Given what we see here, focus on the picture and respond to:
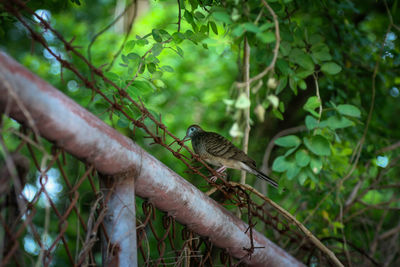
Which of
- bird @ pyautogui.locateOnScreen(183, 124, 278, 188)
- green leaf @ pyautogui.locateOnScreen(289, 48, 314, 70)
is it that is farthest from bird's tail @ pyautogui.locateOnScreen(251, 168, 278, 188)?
green leaf @ pyautogui.locateOnScreen(289, 48, 314, 70)

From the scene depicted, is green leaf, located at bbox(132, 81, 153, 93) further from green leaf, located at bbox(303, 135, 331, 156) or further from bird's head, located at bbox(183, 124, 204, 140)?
bird's head, located at bbox(183, 124, 204, 140)

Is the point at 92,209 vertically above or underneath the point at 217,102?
underneath

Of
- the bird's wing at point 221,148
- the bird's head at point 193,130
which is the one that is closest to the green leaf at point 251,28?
the bird's wing at point 221,148

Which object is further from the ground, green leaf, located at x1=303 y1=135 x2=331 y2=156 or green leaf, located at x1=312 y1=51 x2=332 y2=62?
green leaf, located at x1=312 y1=51 x2=332 y2=62

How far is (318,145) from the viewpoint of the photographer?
7.55 feet

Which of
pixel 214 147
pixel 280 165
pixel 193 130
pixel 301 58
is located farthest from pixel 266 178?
pixel 193 130

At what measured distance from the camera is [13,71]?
3.80ft

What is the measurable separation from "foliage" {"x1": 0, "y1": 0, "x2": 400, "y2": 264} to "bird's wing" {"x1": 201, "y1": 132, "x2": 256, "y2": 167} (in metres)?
0.19

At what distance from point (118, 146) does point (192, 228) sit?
68 cm

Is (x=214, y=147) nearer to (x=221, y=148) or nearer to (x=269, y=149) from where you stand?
(x=221, y=148)

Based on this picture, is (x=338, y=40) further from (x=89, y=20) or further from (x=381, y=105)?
(x=89, y=20)

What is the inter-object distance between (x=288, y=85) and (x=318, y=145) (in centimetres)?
208

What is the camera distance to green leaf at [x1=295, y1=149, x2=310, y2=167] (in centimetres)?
233

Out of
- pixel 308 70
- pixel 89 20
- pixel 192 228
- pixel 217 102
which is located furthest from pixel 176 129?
pixel 192 228
